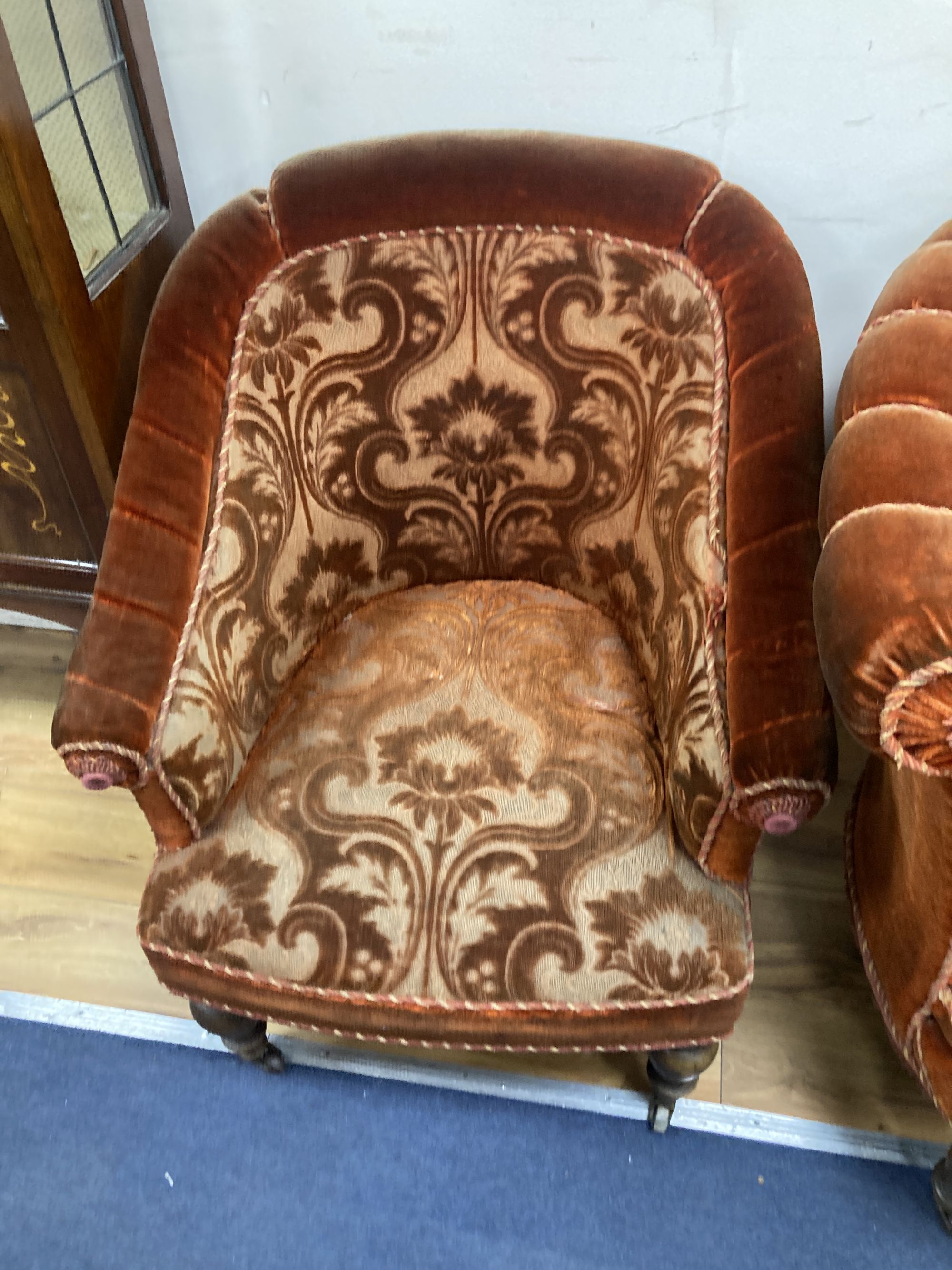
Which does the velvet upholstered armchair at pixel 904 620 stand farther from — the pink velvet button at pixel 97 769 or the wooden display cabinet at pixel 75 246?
the wooden display cabinet at pixel 75 246

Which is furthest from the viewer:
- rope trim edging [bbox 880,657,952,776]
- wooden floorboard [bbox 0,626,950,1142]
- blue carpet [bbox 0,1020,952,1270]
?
wooden floorboard [bbox 0,626,950,1142]

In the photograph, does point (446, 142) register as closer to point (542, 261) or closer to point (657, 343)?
point (542, 261)

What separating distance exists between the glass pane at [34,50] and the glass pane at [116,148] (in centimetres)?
4

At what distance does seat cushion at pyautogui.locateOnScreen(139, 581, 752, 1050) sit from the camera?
730mm

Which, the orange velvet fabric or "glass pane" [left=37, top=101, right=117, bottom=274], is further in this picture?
"glass pane" [left=37, top=101, right=117, bottom=274]

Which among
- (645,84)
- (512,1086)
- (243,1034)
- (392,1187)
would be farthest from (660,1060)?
(645,84)

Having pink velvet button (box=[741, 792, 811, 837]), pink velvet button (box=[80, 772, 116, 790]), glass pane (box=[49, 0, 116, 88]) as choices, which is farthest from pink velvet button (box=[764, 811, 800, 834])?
glass pane (box=[49, 0, 116, 88])

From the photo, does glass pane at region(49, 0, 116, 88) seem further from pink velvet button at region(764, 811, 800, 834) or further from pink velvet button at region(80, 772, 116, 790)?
pink velvet button at region(764, 811, 800, 834)

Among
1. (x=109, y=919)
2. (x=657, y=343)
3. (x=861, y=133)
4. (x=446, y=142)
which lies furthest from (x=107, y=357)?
(x=861, y=133)

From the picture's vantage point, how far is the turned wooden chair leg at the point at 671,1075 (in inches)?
33.3

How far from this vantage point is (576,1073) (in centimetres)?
102

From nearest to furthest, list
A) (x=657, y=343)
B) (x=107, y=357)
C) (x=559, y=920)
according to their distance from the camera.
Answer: (x=559, y=920), (x=657, y=343), (x=107, y=357)

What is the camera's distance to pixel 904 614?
0.55m

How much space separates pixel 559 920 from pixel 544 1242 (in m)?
0.43
